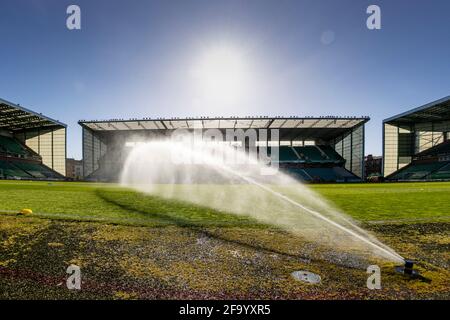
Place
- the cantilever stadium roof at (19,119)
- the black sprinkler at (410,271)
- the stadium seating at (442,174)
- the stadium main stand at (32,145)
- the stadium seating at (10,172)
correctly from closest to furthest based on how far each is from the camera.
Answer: the black sprinkler at (410,271)
the stadium seating at (442,174)
the cantilever stadium roof at (19,119)
the stadium seating at (10,172)
the stadium main stand at (32,145)

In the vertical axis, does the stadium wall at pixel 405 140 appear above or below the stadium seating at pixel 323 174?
above

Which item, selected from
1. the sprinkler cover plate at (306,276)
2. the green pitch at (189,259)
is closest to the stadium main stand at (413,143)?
the green pitch at (189,259)

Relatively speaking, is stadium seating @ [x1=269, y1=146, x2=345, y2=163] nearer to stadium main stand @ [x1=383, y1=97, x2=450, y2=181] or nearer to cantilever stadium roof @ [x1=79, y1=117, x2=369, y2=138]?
cantilever stadium roof @ [x1=79, y1=117, x2=369, y2=138]

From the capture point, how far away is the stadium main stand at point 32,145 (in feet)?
175

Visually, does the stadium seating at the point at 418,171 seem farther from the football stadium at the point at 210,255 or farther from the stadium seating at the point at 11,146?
the stadium seating at the point at 11,146

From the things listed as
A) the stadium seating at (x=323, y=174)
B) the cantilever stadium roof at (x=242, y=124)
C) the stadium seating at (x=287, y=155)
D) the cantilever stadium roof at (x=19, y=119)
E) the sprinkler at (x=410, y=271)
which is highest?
the cantilever stadium roof at (x=19, y=119)

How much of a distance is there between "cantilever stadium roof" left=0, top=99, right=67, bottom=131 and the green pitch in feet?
165

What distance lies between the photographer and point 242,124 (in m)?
54.7

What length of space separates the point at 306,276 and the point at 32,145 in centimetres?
8017

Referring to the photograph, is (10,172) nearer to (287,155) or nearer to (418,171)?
(287,155)

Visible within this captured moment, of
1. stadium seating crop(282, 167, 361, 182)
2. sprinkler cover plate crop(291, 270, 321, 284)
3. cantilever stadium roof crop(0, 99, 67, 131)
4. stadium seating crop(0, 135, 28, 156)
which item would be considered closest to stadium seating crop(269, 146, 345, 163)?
stadium seating crop(282, 167, 361, 182)
